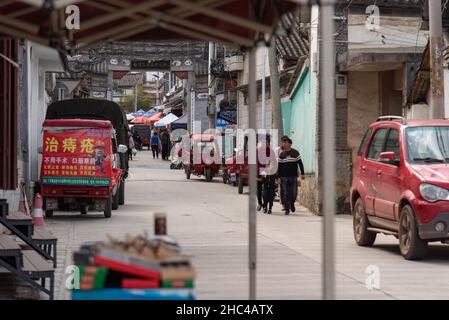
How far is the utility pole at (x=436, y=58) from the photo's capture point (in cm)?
1858

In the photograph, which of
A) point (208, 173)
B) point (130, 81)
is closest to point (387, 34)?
point (208, 173)

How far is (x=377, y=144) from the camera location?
16.4m

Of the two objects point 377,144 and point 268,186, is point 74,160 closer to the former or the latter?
point 268,186

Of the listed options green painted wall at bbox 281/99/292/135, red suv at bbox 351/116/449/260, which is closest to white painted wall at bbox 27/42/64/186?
green painted wall at bbox 281/99/292/135

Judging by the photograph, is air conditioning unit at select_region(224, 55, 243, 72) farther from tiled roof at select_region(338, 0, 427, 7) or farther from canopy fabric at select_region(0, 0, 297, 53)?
canopy fabric at select_region(0, 0, 297, 53)

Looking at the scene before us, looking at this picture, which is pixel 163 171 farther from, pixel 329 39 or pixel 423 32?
pixel 329 39

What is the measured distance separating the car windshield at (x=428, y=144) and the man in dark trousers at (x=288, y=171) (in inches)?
354

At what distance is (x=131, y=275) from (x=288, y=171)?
19.3 metres

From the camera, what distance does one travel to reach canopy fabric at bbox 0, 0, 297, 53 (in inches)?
264

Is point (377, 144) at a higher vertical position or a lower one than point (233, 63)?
lower

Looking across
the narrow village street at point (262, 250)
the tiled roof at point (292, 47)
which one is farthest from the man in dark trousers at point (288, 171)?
the tiled roof at point (292, 47)
